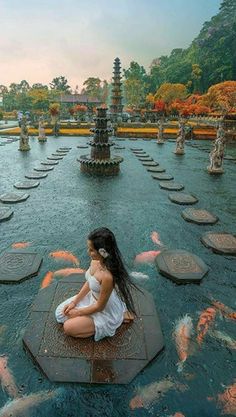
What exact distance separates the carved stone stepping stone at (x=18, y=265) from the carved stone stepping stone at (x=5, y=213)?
2143 mm

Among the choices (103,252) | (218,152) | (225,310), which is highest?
(103,252)

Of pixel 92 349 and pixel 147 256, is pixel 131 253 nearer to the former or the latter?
pixel 147 256

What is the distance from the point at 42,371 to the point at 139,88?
243 feet

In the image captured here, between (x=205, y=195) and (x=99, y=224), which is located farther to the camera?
(x=205, y=195)

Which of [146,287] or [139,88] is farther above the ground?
[139,88]

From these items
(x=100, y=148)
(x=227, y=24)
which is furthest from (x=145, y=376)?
(x=227, y=24)

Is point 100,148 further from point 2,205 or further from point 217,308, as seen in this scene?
point 217,308

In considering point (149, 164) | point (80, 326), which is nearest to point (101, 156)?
point (149, 164)

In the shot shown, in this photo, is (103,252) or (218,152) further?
(218,152)

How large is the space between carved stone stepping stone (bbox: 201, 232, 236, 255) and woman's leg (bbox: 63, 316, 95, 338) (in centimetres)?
401

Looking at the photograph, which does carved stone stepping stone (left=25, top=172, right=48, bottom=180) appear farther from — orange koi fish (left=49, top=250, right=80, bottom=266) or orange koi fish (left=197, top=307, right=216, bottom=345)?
orange koi fish (left=197, top=307, right=216, bottom=345)

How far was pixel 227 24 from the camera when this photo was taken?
188 ft

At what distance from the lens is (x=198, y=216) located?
884cm

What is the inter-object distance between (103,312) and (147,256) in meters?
2.78
